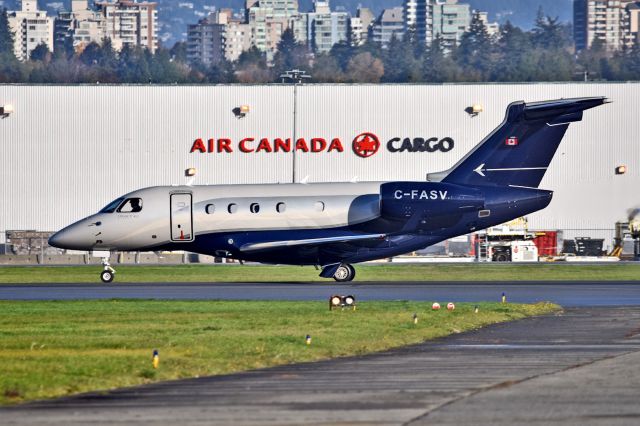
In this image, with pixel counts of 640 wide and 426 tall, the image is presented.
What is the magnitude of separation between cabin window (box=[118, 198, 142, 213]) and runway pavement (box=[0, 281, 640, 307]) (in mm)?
2881

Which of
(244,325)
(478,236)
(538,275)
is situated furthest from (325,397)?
(478,236)

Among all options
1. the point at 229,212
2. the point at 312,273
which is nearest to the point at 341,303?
the point at 229,212

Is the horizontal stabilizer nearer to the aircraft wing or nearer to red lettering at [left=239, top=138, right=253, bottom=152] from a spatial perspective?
the aircraft wing

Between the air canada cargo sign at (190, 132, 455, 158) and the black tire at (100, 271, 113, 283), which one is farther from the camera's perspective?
the air canada cargo sign at (190, 132, 455, 158)

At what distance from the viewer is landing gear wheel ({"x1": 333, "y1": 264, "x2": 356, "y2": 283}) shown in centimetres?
4662

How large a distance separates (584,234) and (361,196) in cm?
3497

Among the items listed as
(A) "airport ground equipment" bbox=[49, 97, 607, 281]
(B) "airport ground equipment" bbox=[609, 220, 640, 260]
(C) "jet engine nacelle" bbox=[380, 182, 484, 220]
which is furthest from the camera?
(B) "airport ground equipment" bbox=[609, 220, 640, 260]

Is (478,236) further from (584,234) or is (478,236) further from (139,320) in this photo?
(139,320)

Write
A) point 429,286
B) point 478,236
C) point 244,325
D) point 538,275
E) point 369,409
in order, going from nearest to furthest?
point 369,409, point 244,325, point 429,286, point 538,275, point 478,236

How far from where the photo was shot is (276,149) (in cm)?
7869

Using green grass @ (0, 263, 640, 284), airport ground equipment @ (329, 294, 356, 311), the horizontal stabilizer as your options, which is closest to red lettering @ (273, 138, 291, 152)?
green grass @ (0, 263, 640, 284)

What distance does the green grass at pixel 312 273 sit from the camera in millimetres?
49750

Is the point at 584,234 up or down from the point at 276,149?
down

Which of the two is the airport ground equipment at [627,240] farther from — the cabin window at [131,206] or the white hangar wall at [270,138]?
the cabin window at [131,206]
